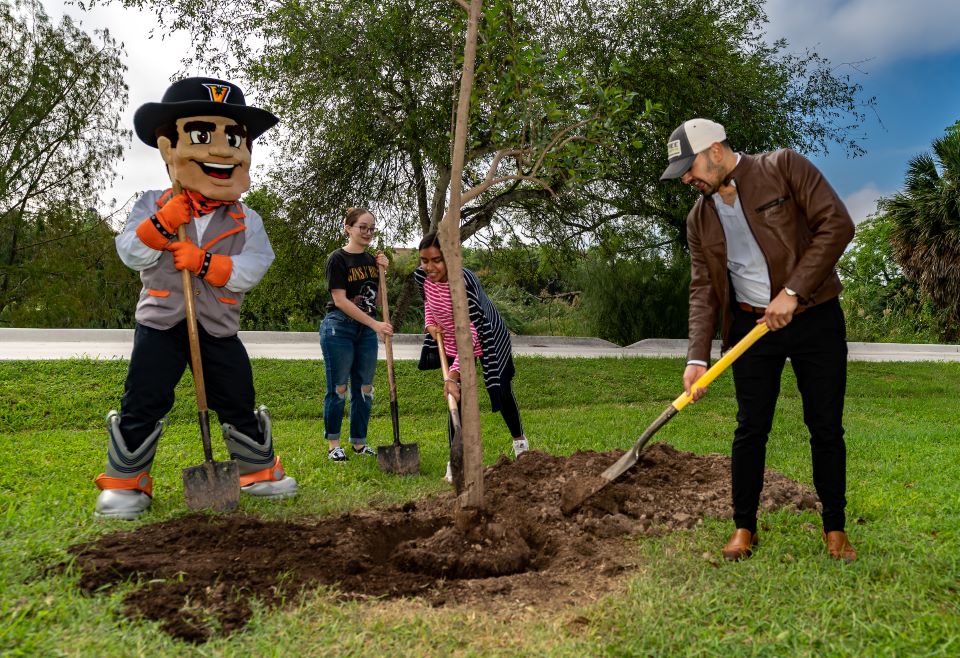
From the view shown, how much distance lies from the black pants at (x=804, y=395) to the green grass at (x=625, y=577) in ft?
1.02

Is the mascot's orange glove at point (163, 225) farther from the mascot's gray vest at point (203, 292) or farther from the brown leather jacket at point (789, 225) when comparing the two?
the brown leather jacket at point (789, 225)

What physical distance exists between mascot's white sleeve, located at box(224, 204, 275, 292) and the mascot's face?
0.22 metres

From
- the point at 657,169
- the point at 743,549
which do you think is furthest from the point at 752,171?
the point at 657,169

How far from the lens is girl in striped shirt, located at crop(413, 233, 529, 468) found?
549 centimetres

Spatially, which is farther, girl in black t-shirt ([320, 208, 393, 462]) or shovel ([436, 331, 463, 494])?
girl in black t-shirt ([320, 208, 393, 462])

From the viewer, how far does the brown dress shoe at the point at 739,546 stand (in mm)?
3889

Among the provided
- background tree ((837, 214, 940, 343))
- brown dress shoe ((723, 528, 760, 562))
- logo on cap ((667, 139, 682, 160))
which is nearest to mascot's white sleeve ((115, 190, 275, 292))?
logo on cap ((667, 139, 682, 160))

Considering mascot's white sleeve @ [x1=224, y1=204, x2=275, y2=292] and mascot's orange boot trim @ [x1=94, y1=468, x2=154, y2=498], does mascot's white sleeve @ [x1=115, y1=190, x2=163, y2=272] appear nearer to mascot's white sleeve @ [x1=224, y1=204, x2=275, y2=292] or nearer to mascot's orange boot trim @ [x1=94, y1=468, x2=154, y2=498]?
mascot's white sleeve @ [x1=224, y1=204, x2=275, y2=292]

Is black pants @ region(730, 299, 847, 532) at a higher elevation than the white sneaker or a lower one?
higher

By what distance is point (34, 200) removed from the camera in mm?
22219

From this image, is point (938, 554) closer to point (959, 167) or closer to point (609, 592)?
point (609, 592)

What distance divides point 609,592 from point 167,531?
92.0 inches

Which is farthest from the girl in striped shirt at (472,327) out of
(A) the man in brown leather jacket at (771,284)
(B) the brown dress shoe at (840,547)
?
(B) the brown dress shoe at (840,547)

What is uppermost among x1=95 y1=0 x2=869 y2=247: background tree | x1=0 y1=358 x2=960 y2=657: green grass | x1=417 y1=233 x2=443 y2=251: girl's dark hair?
x1=95 y1=0 x2=869 y2=247: background tree
